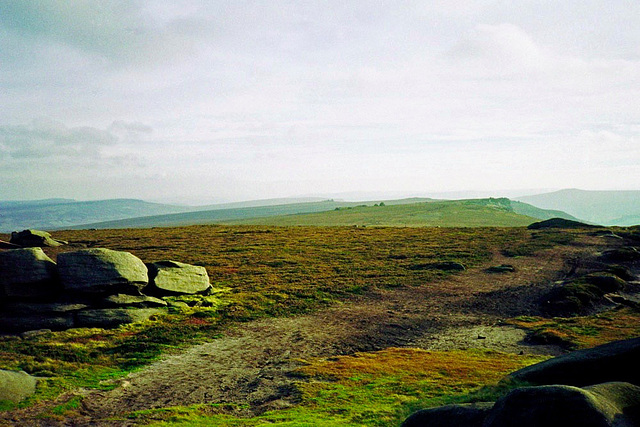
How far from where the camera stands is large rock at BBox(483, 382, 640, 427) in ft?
30.9

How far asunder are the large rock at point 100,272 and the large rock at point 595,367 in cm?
3160

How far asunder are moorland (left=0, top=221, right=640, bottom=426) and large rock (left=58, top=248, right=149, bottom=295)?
4.08 meters

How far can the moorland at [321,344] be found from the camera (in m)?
18.7

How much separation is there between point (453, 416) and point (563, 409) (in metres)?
3.29

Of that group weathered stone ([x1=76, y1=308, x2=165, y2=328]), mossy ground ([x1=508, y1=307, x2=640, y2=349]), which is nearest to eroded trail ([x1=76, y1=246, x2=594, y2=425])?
mossy ground ([x1=508, y1=307, x2=640, y2=349])

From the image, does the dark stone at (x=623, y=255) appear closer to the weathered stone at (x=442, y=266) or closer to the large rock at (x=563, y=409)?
the weathered stone at (x=442, y=266)

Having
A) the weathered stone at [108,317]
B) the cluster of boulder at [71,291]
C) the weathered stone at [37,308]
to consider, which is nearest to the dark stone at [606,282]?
the cluster of boulder at [71,291]

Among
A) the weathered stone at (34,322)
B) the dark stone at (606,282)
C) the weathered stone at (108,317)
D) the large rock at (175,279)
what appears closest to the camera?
the weathered stone at (34,322)

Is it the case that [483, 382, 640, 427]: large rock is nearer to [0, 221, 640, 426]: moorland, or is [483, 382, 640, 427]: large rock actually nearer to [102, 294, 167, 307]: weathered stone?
[0, 221, 640, 426]: moorland

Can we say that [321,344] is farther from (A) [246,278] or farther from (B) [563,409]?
(A) [246,278]

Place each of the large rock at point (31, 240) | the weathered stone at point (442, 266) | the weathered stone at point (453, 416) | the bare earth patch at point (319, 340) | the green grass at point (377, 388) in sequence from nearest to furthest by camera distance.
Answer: the weathered stone at point (453, 416)
the green grass at point (377, 388)
the bare earth patch at point (319, 340)
the weathered stone at point (442, 266)
the large rock at point (31, 240)

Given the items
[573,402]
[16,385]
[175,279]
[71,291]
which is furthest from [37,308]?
[573,402]

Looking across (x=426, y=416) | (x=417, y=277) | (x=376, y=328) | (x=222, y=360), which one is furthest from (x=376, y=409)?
(x=417, y=277)

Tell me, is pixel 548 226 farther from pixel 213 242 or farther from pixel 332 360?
pixel 332 360
